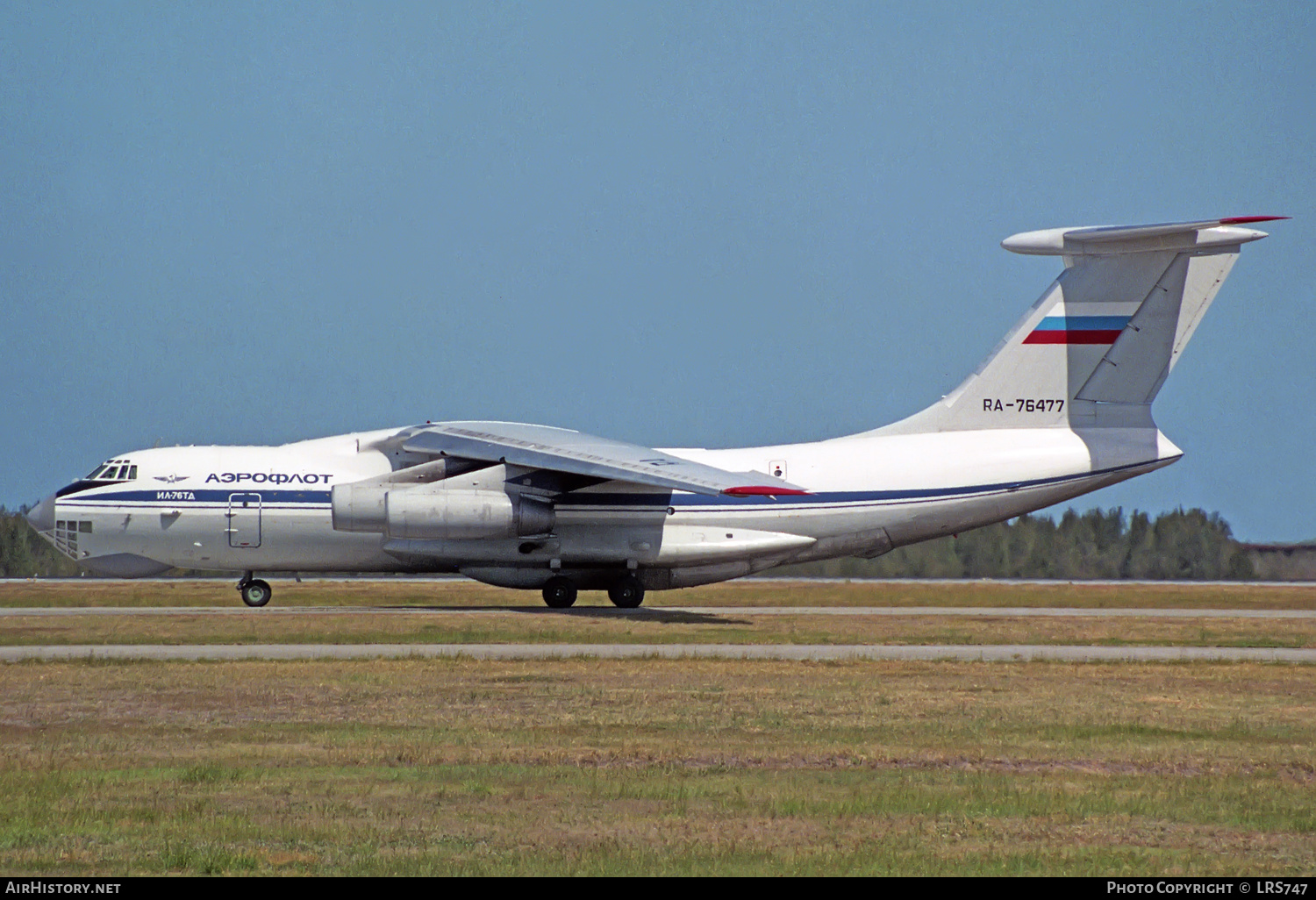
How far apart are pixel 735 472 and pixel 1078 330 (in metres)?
6.72

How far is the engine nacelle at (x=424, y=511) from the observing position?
77.7 feet

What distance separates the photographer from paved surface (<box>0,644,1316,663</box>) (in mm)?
17250

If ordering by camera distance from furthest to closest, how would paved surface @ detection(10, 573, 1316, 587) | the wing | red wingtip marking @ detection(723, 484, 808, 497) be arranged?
paved surface @ detection(10, 573, 1316, 587) < the wing < red wingtip marking @ detection(723, 484, 808, 497)

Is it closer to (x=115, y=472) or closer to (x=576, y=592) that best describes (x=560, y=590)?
(x=576, y=592)

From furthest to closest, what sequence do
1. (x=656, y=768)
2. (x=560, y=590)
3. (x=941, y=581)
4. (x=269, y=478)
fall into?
(x=941, y=581), (x=560, y=590), (x=269, y=478), (x=656, y=768)

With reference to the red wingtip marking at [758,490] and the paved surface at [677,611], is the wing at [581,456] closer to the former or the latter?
the red wingtip marking at [758,490]

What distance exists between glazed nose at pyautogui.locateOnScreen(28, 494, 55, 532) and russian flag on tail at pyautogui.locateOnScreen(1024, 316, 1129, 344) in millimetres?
17843

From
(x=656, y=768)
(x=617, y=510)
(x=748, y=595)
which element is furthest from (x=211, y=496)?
(x=656, y=768)

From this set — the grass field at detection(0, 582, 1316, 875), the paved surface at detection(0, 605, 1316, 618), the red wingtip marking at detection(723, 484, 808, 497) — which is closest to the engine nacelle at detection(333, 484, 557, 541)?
the paved surface at detection(0, 605, 1316, 618)

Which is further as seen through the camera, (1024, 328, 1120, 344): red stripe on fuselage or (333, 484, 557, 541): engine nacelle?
(1024, 328, 1120, 344): red stripe on fuselage

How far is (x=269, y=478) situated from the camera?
2544 cm

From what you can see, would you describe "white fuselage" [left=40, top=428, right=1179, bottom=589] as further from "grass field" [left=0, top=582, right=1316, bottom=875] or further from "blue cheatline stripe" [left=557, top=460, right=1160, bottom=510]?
"grass field" [left=0, top=582, right=1316, bottom=875]

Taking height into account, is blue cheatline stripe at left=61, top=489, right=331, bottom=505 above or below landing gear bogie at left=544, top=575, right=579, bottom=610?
above

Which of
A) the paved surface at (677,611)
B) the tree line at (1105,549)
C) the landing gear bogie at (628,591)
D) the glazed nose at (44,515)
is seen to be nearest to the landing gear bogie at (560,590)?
the paved surface at (677,611)
